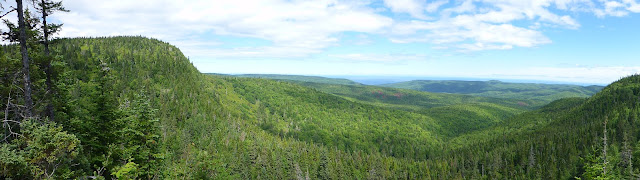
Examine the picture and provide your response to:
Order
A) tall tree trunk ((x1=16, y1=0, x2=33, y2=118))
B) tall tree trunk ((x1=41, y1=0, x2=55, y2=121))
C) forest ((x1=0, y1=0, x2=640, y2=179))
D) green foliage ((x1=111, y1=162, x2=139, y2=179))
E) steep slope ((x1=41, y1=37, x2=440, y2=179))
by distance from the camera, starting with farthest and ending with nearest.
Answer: steep slope ((x1=41, y1=37, x2=440, y2=179))
tall tree trunk ((x1=41, y1=0, x2=55, y2=121))
forest ((x1=0, y1=0, x2=640, y2=179))
tall tree trunk ((x1=16, y1=0, x2=33, y2=118))
green foliage ((x1=111, y1=162, x2=139, y2=179))

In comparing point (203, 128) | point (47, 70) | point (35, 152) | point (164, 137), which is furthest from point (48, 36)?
point (203, 128)

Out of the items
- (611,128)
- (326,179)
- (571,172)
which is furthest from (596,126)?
(326,179)

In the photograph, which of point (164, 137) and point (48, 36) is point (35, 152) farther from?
point (164, 137)

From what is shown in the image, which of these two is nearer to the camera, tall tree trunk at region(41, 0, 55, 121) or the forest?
the forest

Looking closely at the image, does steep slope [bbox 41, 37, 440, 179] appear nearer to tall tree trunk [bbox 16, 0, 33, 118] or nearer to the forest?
the forest

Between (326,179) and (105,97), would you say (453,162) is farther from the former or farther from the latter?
(105,97)

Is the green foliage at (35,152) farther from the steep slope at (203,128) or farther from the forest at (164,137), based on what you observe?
the steep slope at (203,128)

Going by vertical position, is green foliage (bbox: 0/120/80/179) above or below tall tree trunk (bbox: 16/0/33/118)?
below

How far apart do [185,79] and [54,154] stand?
165 meters

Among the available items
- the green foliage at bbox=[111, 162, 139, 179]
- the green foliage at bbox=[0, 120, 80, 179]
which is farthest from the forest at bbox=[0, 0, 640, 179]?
the green foliage at bbox=[111, 162, 139, 179]

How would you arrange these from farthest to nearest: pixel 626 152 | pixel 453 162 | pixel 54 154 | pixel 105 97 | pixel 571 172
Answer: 1. pixel 453 162
2. pixel 571 172
3. pixel 626 152
4. pixel 105 97
5. pixel 54 154

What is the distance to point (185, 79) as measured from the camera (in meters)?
171

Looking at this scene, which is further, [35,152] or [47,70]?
[47,70]

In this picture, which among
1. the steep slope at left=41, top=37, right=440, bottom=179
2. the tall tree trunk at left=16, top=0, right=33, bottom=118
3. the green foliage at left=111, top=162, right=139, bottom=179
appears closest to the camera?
the green foliage at left=111, top=162, right=139, bottom=179
